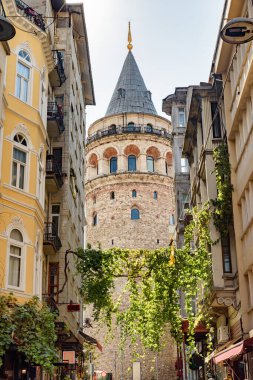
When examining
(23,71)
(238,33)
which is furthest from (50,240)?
(238,33)

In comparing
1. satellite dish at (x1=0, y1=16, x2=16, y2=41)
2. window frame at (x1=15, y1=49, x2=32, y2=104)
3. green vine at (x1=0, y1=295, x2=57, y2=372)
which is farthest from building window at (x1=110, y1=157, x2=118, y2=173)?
satellite dish at (x1=0, y1=16, x2=16, y2=41)

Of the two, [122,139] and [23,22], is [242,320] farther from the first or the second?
[122,139]

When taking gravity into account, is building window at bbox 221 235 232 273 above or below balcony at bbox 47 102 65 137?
below

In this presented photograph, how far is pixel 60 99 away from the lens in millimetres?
28734

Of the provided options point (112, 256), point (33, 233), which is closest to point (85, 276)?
point (112, 256)

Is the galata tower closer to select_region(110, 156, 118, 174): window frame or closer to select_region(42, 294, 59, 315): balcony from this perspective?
select_region(110, 156, 118, 174): window frame

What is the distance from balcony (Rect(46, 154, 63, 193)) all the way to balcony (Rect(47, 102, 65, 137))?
1.29 m

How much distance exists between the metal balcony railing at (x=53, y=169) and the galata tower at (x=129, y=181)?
3352cm

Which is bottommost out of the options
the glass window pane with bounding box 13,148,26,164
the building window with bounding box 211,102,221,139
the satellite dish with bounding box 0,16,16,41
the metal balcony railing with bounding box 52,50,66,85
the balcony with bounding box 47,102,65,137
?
the satellite dish with bounding box 0,16,16,41

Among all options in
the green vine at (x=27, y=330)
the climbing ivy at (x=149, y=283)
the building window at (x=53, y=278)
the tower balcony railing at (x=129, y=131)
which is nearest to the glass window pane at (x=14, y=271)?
the green vine at (x=27, y=330)

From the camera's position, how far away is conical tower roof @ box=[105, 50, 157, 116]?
67938 millimetres

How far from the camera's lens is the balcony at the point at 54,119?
82.7 ft

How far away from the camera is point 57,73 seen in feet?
88.3

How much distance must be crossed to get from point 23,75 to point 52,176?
16.3 feet
